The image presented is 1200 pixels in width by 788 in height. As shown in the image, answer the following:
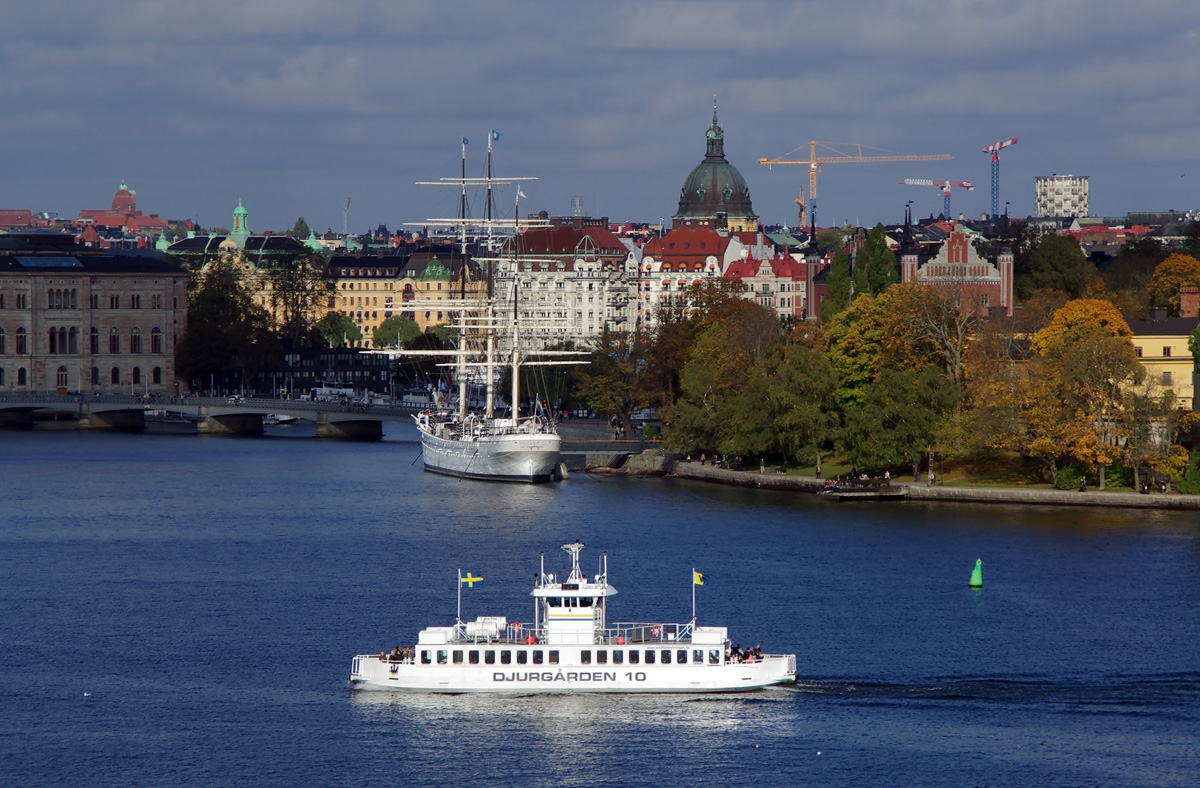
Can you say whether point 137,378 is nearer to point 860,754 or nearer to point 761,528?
point 761,528

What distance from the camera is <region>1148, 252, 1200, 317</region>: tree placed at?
131625 mm

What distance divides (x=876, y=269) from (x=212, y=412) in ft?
168

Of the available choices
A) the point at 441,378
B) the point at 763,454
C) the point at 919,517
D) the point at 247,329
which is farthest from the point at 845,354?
the point at 247,329

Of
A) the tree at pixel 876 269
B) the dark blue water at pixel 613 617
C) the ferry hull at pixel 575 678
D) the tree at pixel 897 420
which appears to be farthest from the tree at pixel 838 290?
the ferry hull at pixel 575 678

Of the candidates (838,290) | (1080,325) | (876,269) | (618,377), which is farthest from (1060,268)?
(1080,325)

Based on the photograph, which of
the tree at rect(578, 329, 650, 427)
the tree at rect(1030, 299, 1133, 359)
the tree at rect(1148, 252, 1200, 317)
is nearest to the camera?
the tree at rect(1030, 299, 1133, 359)

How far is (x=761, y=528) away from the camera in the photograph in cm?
8450

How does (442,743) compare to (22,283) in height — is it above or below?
below

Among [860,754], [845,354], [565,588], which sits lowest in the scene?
[860,754]

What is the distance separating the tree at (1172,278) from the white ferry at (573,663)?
274ft

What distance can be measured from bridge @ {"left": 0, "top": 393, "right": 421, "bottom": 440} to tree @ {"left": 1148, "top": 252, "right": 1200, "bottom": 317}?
52.6 m

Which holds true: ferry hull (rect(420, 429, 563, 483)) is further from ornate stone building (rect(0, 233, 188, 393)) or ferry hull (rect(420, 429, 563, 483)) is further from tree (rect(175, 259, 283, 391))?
ornate stone building (rect(0, 233, 188, 393))

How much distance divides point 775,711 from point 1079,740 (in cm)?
788

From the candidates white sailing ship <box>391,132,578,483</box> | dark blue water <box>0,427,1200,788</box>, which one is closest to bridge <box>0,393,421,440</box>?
white sailing ship <box>391,132,578,483</box>
